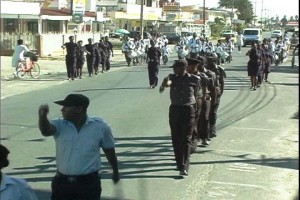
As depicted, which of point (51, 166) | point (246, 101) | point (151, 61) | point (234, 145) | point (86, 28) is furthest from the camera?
point (86, 28)

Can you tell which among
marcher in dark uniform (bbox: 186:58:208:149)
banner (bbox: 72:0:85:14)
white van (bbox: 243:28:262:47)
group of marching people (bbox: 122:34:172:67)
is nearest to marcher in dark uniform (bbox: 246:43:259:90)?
marcher in dark uniform (bbox: 186:58:208:149)

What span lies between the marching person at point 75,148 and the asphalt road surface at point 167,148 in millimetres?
1792

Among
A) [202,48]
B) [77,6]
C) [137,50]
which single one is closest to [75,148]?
[202,48]

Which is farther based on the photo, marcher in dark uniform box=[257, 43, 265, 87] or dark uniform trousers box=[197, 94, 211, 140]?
marcher in dark uniform box=[257, 43, 265, 87]

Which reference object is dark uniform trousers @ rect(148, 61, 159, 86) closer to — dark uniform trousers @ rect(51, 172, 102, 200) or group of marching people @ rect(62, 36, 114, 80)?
group of marching people @ rect(62, 36, 114, 80)

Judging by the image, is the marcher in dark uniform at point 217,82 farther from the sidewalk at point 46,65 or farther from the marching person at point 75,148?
the sidewalk at point 46,65

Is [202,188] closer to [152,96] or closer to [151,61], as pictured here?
[152,96]

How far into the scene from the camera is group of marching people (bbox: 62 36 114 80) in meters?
21.5

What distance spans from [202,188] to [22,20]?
31605 millimetres

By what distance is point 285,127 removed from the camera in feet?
39.9

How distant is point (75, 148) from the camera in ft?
15.6

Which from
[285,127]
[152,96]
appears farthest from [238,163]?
[152,96]

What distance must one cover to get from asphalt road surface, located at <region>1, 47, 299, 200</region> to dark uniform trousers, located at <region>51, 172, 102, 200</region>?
6.09 ft

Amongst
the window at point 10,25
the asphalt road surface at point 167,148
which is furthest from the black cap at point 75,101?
the window at point 10,25
